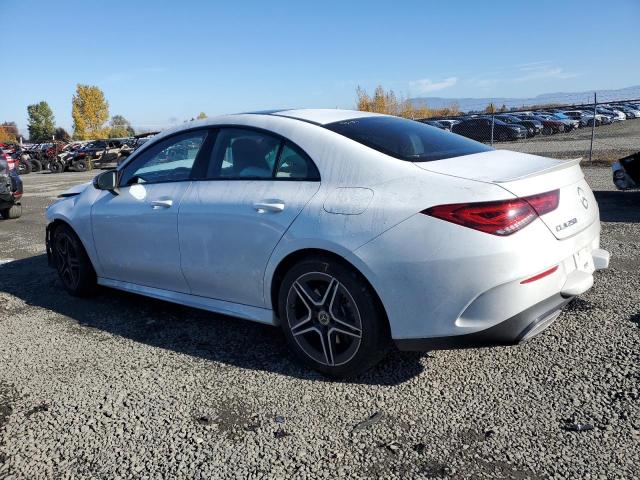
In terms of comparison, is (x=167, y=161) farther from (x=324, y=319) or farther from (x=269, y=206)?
(x=324, y=319)

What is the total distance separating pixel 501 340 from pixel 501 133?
32080 millimetres

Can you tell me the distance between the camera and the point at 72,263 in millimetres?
4883

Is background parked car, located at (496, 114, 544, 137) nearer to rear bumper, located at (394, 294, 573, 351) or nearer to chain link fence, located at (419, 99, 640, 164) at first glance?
chain link fence, located at (419, 99, 640, 164)

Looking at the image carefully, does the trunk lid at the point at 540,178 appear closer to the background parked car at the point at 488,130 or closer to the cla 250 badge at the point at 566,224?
the cla 250 badge at the point at 566,224

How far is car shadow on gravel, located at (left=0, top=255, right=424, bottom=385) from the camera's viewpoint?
333 centimetres

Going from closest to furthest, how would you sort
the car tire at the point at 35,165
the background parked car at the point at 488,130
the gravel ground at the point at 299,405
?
the gravel ground at the point at 299,405, the background parked car at the point at 488,130, the car tire at the point at 35,165

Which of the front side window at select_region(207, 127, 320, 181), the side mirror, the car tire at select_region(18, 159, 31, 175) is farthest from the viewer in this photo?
the car tire at select_region(18, 159, 31, 175)

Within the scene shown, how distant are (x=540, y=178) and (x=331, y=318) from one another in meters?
1.36

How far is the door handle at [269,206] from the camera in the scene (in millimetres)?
3191

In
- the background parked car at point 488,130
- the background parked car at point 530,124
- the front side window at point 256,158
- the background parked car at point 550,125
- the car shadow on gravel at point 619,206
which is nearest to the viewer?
the front side window at point 256,158

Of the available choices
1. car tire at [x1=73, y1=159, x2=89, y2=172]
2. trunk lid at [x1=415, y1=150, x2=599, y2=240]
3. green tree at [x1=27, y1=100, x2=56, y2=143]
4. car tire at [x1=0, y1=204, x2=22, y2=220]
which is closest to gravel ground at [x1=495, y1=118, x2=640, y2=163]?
trunk lid at [x1=415, y1=150, x2=599, y2=240]

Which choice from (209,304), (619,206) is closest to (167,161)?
(209,304)

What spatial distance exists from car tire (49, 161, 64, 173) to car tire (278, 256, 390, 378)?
92.9 feet

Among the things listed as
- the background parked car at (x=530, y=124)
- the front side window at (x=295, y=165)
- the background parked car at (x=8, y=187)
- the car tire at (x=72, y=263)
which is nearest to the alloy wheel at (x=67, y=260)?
the car tire at (x=72, y=263)
